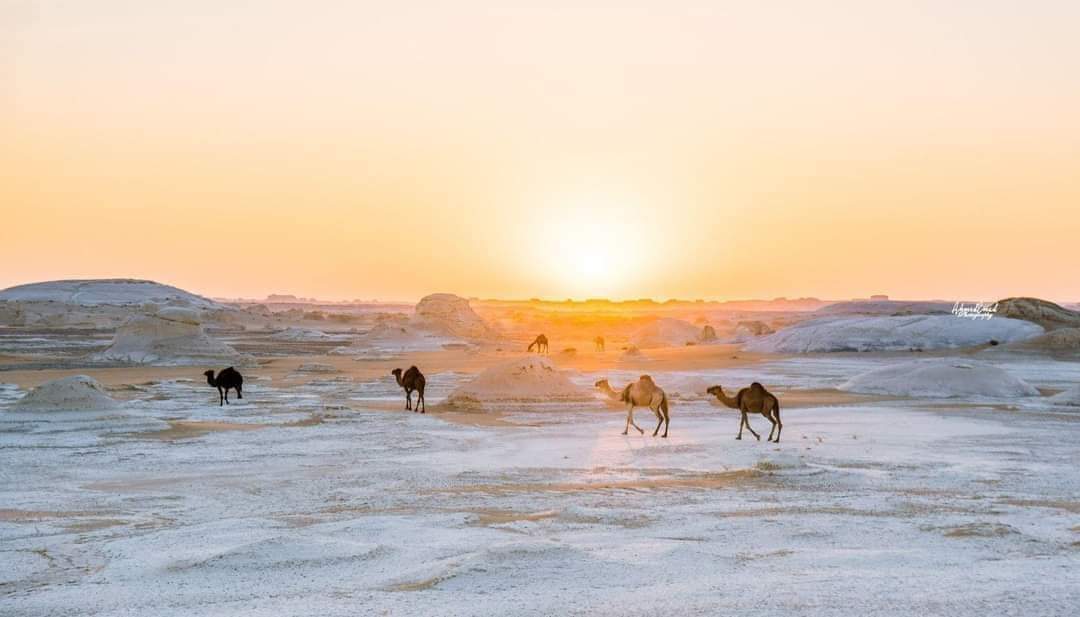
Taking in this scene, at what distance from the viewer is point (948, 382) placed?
3244 cm

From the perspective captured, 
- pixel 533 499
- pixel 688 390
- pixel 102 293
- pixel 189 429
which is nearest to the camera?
pixel 533 499

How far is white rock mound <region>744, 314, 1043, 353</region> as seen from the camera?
5578cm

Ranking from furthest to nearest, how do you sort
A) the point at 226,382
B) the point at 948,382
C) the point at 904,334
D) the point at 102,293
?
the point at 102,293 → the point at 904,334 → the point at 948,382 → the point at 226,382

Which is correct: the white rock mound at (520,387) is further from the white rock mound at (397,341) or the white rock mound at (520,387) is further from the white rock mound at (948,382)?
the white rock mound at (397,341)

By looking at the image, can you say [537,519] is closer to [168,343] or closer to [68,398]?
[68,398]

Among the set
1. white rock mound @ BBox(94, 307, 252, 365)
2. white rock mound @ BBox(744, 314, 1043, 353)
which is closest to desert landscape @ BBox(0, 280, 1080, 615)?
white rock mound @ BBox(94, 307, 252, 365)

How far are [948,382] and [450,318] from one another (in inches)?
2557

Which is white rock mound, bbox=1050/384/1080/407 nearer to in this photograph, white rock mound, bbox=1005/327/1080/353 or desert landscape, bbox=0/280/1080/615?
desert landscape, bbox=0/280/1080/615

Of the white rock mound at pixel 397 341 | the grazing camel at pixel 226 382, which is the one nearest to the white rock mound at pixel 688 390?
the grazing camel at pixel 226 382

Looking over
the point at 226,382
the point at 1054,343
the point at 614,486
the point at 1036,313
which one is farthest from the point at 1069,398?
the point at 1036,313

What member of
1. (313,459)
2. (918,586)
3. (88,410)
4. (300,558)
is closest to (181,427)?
(88,410)

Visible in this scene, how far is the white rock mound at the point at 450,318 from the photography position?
89375mm

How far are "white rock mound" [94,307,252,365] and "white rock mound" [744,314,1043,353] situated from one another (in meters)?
32.8

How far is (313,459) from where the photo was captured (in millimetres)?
18453
